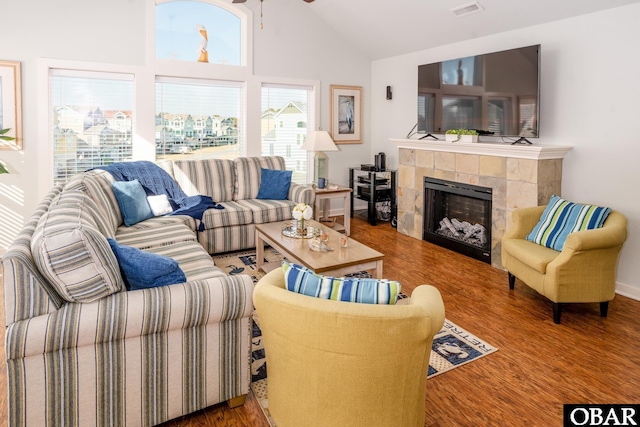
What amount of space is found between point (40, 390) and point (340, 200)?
522 cm

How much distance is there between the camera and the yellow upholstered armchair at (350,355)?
1.49 metres

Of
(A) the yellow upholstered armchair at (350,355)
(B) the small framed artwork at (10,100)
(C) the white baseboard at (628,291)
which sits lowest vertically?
(C) the white baseboard at (628,291)

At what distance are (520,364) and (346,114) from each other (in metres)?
4.64

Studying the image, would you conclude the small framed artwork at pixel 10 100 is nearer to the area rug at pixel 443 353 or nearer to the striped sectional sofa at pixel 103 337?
the striped sectional sofa at pixel 103 337

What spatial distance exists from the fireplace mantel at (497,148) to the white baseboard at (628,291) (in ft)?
4.00

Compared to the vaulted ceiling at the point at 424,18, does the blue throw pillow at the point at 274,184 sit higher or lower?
lower

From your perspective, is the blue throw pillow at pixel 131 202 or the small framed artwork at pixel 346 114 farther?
the small framed artwork at pixel 346 114

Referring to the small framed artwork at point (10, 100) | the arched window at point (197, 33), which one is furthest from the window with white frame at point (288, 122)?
the small framed artwork at point (10, 100)

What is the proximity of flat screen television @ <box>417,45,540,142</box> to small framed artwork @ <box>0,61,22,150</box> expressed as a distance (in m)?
4.41

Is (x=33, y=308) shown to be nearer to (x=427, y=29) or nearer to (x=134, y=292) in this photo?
(x=134, y=292)

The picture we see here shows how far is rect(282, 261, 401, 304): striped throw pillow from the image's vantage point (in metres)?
1.58

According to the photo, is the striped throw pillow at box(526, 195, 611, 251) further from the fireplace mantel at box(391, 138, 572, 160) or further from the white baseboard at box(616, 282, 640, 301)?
the white baseboard at box(616, 282, 640, 301)

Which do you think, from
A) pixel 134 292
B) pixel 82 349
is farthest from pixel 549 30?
pixel 82 349

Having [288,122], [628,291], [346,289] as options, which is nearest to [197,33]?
[288,122]
